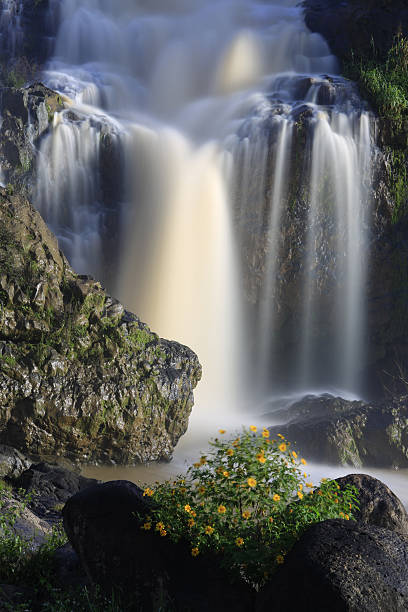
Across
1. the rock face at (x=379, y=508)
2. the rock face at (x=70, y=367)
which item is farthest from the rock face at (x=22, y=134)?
the rock face at (x=379, y=508)

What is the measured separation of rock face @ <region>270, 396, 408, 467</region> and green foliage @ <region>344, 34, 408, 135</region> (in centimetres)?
835

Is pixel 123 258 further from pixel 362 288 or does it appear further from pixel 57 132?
pixel 362 288

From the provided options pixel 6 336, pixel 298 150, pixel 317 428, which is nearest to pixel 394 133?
pixel 298 150

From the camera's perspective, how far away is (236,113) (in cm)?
1606

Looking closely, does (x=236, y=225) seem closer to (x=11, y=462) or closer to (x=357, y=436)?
(x=357, y=436)

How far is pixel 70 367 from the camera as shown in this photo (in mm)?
7605

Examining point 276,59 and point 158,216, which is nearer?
point 158,216

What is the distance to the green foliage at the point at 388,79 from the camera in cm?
1508

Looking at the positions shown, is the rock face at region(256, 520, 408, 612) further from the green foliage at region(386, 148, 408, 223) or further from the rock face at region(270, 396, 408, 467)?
the green foliage at region(386, 148, 408, 223)

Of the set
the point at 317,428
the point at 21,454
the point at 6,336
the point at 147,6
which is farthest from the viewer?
the point at 147,6

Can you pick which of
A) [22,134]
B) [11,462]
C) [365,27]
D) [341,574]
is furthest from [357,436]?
[365,27]

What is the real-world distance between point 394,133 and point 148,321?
326 inches

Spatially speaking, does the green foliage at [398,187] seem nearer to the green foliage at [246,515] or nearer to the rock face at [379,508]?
the rock face at [379,508]

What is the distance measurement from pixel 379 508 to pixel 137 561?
210cm
